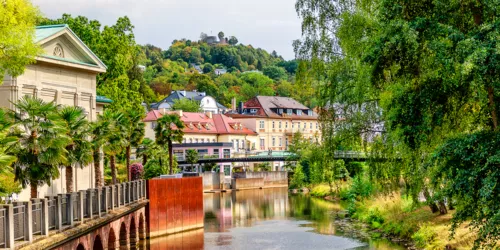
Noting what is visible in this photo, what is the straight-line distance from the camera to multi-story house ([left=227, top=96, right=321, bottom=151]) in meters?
129

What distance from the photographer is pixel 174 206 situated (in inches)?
1922

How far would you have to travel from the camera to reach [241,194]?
309 feet

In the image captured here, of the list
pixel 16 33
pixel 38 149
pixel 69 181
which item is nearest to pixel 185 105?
pixel 69 181

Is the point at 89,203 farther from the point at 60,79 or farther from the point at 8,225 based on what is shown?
the point at 60,79

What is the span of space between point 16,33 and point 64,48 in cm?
1917

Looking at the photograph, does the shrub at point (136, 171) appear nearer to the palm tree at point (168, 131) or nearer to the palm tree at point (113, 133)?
the palm tree at point (168, 131)

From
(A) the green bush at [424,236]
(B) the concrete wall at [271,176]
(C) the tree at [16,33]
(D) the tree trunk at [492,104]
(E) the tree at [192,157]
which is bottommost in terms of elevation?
(A) the green bush at [424,236]

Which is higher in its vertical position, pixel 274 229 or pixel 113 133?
pixel 113 133

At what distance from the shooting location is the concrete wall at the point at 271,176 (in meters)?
106

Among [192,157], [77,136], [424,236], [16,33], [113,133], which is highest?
[16,33]

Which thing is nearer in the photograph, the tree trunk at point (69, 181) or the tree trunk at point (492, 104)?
the tree trunk at point (492, 104)

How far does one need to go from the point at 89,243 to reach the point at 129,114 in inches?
1036

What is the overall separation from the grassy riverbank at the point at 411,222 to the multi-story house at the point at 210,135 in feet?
168

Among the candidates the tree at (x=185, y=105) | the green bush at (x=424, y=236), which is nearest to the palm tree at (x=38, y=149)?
the green bush at (x=424, y=236)
